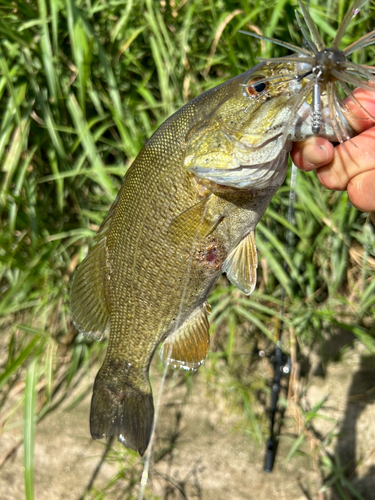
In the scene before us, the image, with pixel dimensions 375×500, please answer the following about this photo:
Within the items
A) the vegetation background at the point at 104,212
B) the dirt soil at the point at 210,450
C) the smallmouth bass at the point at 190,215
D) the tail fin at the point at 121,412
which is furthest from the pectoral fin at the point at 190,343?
the dirt soil at the point at 210,450

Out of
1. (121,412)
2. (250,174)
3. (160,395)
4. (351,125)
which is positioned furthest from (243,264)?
(160,395)

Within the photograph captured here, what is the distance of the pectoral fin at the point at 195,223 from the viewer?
136cm

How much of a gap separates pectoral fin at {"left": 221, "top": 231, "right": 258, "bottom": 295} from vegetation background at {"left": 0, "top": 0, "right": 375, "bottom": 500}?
34.3 inches

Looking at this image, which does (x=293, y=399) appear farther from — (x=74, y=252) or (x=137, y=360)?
(x=74, y=252)

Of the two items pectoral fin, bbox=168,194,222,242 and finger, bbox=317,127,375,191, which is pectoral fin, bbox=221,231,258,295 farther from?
finger, bbox=317,127,375,191

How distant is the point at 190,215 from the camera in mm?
1368

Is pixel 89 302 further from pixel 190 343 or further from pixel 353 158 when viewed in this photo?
pixel 353 158

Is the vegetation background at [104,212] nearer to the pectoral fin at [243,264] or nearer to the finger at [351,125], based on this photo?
the pectoral fin at [243,264]

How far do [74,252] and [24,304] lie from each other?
47 cm

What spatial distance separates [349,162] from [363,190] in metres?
0.10

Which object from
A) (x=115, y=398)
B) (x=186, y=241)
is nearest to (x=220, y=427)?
(x=115, y=398)

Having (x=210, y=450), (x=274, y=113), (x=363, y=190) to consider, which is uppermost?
(x=274, y=113)

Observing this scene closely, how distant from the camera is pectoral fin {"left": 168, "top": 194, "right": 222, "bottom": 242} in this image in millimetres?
1357

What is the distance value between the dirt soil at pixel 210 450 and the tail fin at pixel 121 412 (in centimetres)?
108
